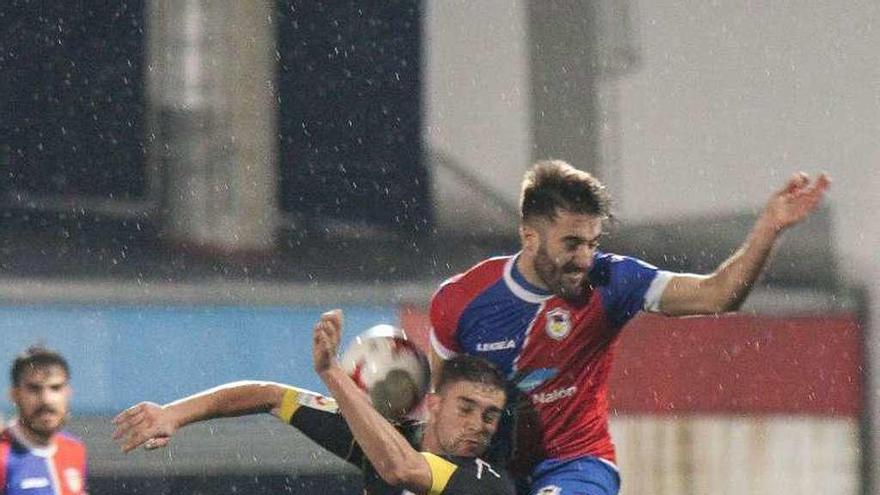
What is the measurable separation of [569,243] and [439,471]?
79 centimetres

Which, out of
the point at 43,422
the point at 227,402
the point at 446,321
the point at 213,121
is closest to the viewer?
the point at 227,402

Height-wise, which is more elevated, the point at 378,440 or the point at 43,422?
the point at 378,440

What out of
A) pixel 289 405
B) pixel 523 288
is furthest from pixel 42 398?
pixel 523 288

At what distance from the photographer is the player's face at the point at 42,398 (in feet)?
23.4

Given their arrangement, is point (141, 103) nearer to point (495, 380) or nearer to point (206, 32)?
point (206, 32)

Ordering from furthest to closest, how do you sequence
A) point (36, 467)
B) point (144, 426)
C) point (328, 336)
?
point (36, 467)
point (144, 426)
point (328, 336)

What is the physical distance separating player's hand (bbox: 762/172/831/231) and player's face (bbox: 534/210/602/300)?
1.81 ft

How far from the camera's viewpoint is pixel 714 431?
50.2 feet

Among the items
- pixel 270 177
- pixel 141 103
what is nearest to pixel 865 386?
pixel 270 177

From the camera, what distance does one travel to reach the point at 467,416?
15.3 ft

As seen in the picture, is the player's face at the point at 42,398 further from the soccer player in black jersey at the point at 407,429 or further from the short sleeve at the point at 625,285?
the short sleeve at the point at 625,285

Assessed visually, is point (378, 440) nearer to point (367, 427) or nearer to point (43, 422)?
point (367, 427)

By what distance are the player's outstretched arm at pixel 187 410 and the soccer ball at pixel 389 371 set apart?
0.22 meters

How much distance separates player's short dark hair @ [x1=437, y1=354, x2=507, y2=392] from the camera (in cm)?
468
